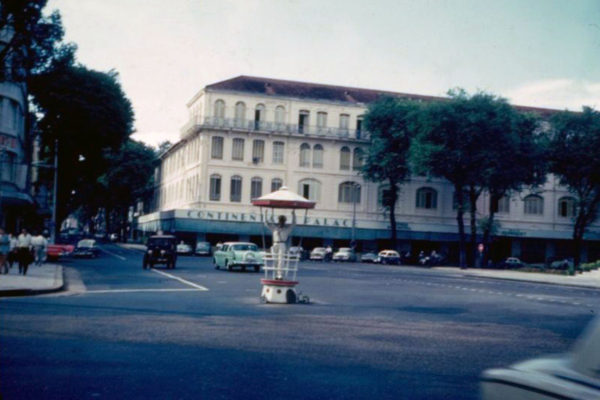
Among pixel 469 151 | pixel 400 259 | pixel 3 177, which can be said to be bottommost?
pixel 400 259

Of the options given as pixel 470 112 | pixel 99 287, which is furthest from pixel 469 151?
pixel 99 287

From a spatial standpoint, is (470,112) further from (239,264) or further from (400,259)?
(239,264)

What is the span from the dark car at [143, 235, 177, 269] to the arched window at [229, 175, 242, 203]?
29.4 metres

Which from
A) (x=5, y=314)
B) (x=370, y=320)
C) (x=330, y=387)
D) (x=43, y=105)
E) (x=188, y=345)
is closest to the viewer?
(x=330, y=387)

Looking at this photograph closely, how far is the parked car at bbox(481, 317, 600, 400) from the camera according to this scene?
3.05m

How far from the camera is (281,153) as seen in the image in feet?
225

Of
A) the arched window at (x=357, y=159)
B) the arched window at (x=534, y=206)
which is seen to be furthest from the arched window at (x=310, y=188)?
the arched window at (x=534, y=206)

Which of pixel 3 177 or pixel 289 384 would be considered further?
pixel 3 177

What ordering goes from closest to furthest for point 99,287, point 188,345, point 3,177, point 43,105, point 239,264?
A: point 188,345
point 99,287
point 239,264
point 3,177
point 43,105

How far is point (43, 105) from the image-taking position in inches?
2100

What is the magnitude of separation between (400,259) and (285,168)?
14038 millimetres

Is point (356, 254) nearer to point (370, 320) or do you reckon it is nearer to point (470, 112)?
point (470, 112)

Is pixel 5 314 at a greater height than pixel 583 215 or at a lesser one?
lesser

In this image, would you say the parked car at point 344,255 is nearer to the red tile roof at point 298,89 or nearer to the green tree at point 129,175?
the red tile roof at point 298,89
